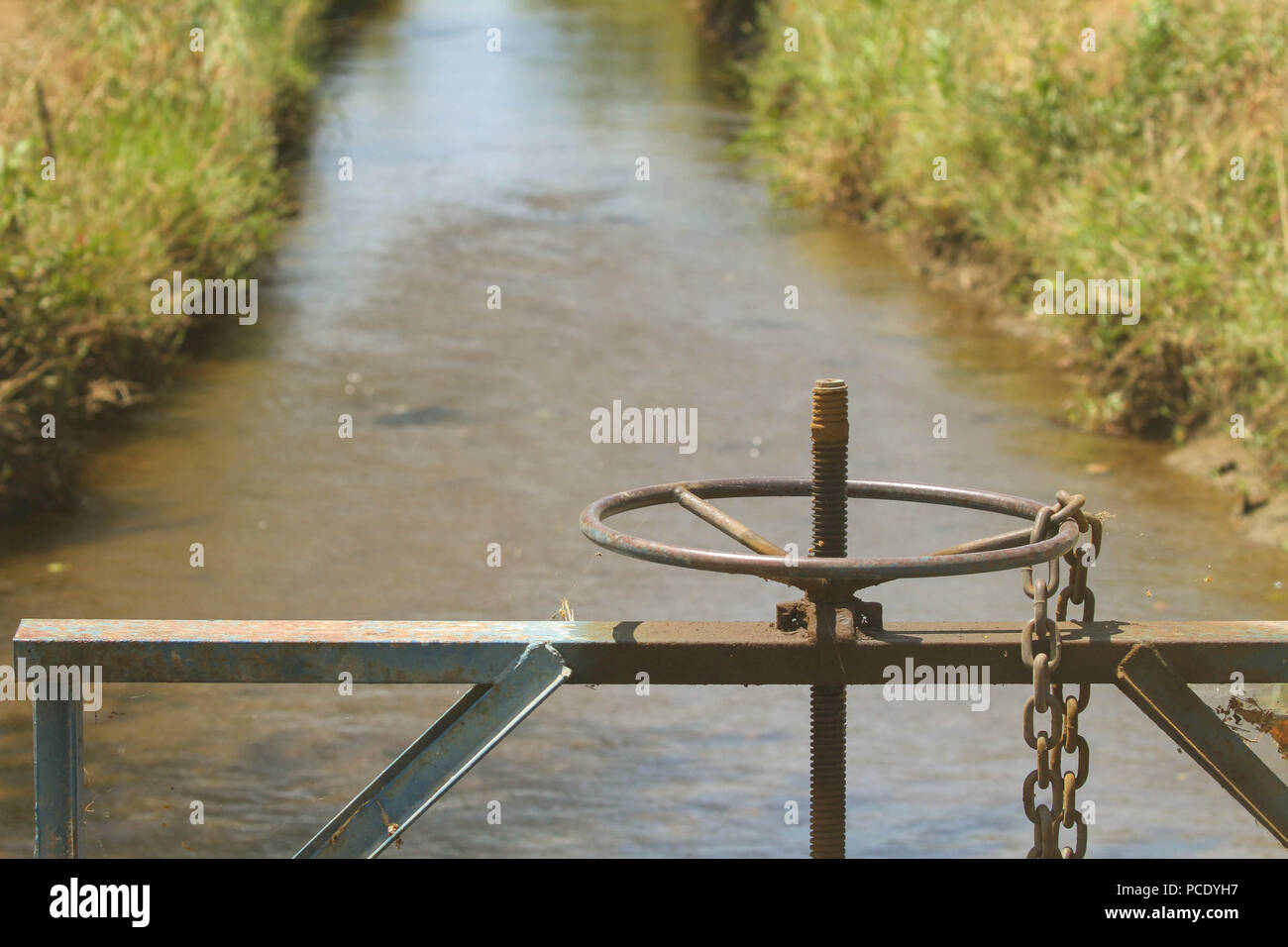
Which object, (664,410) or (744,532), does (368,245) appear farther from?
(744,532)

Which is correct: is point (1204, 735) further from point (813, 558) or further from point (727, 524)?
point (727, 524)

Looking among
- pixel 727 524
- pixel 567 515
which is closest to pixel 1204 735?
pixel 727 524

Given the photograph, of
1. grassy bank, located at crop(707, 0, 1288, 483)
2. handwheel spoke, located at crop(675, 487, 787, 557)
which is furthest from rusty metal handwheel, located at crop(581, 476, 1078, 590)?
grassy bank, located at crop(707, 0, 1288, 483)

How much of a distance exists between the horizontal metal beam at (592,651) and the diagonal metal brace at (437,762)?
28mm

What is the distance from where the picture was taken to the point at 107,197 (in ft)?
30.6

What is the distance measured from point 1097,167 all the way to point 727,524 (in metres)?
7.88

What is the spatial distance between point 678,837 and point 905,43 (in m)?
9.57

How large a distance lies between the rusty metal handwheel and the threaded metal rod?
0.10 metres

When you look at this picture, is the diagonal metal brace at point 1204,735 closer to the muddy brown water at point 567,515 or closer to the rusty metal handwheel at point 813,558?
the rusty metal handwheel at point 813,558

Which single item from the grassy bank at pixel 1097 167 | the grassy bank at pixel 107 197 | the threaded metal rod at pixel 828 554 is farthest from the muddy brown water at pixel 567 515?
the threaded metal rod at pixel 828 554

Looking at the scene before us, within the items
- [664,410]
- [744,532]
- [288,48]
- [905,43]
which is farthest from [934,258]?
[744,532]

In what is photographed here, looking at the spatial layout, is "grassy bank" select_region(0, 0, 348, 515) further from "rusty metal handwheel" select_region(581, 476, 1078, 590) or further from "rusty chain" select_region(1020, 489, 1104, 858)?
"rusty chain" select_region(1020, 489, 1104, 858)

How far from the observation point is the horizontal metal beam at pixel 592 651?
2525 millimetres

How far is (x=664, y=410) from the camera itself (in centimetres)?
923
